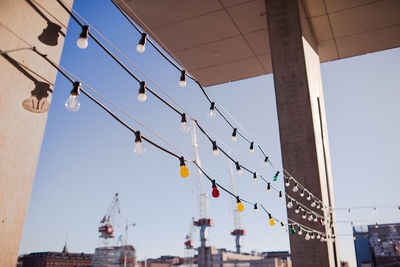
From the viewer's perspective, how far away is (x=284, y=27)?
23.4ft

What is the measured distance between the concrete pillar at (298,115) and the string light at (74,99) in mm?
5162

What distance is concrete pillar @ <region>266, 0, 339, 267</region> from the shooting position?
20.8ft

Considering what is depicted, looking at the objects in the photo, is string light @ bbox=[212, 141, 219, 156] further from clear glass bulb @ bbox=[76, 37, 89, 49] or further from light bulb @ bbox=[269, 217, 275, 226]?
light bulb @ bbox=[269, 217, 275, 226]

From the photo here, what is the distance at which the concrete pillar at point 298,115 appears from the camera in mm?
6332

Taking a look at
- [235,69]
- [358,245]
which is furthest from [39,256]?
[235,69]

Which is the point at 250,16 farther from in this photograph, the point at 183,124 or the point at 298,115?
the point at 183,124

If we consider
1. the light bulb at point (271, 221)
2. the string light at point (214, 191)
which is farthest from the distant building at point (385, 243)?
the string light at point (214, 191)

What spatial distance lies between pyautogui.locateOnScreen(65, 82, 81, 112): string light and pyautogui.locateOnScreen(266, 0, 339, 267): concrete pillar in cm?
516

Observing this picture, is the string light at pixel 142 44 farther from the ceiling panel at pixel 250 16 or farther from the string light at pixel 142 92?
the ceiling panel at pixel 250 16

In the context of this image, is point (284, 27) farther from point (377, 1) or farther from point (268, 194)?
point (268, 194)

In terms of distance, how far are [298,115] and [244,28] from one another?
2.71 metres

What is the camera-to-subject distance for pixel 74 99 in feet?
7.48

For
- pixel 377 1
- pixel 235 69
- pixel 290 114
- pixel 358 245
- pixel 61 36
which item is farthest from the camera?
pixel 358 245

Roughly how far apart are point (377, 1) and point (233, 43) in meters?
3.37
